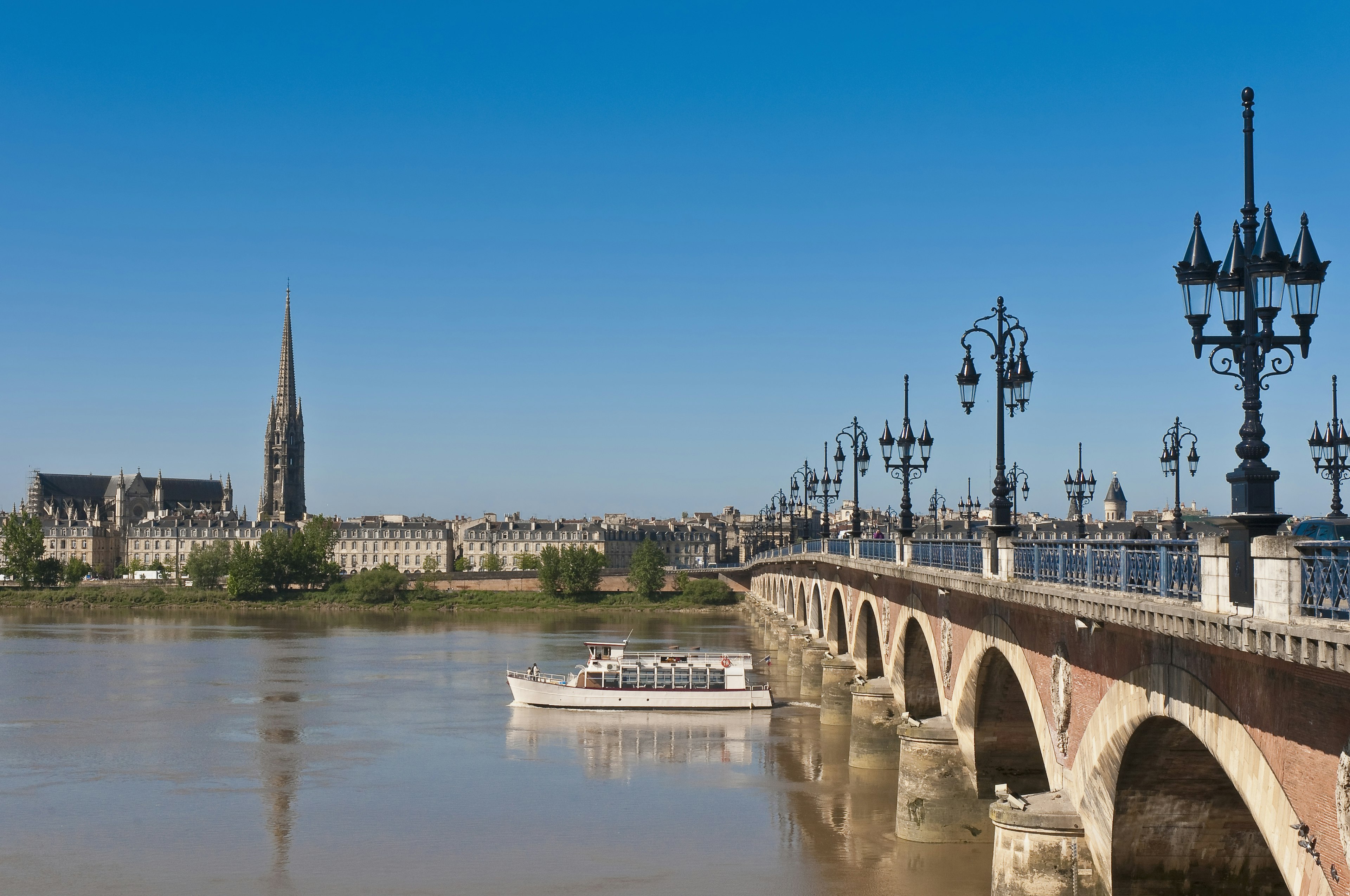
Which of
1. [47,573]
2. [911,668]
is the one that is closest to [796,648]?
[911,668]

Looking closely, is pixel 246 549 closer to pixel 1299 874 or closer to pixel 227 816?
pixel 227 816

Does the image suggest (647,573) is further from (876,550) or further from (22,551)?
(876,550)

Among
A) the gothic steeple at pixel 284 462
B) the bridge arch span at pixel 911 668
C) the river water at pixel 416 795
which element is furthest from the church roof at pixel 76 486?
the bridge arch span at pixel 911 668

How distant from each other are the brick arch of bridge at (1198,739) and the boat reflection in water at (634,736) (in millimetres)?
19785

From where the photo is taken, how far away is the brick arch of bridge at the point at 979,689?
18234 millimetres

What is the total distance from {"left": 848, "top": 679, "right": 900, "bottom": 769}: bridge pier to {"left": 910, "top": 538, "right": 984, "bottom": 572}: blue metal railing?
548 cm

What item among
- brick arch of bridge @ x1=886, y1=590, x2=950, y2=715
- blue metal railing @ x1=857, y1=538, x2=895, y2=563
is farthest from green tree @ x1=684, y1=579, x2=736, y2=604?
brick arch of bridge @ x1=886, y1=590, x2=950, y2=715

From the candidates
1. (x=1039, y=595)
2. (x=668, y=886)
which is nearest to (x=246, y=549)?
(x=668, y=886)

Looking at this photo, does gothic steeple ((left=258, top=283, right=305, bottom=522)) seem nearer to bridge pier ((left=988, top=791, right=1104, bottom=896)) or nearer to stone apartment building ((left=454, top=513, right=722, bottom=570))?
stone apartment building ((left=454, top=513, right=722, bottom=570))

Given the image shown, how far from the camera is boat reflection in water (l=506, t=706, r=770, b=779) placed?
37.4m

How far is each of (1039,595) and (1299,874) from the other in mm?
6386

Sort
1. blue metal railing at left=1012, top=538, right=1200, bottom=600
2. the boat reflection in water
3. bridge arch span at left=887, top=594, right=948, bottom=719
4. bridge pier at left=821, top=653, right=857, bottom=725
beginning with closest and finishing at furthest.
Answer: blue metal railing at left=1012, top=538, right=1200, bottom=600, bridge arch span at left=887, top=594, right=948, bottom=719, the boat reflection in water, bridge pier at left=821, top=653, right=857, bottom=725

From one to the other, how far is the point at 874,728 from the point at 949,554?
9.90 metres

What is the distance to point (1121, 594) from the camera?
1400 cm
